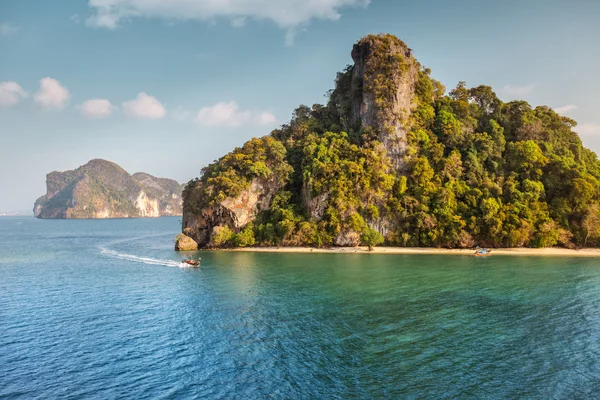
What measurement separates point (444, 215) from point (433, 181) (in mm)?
7309

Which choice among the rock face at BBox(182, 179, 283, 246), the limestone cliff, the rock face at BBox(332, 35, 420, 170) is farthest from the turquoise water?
the rock face at BBox(332, 35, 420, 170)

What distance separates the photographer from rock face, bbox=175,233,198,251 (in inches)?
2695

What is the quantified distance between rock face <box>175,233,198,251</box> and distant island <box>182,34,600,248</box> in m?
3.15

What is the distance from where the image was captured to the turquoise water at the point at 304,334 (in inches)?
706

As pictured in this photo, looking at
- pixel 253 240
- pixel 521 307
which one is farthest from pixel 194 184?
pixel 521 307

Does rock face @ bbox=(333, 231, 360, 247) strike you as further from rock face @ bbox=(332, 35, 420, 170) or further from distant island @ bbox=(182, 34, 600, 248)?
rock face @ bbox=(332, 35, 420, 170)

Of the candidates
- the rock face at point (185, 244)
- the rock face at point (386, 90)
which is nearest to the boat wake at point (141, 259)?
the rock face at point (185, 244)

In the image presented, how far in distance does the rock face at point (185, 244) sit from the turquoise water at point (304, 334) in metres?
21.8

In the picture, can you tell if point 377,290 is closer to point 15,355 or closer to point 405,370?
point 405,370

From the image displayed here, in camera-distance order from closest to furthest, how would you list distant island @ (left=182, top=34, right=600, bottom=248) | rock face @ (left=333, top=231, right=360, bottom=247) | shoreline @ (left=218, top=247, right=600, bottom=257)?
1. shoreline @ (left=218, top=247, right=600, bottom=257)
2. distant island @ (left=182, top=34, right=600, bottom=248)
3. rock face @ (left=333, top=231, right=360, bottom=247)

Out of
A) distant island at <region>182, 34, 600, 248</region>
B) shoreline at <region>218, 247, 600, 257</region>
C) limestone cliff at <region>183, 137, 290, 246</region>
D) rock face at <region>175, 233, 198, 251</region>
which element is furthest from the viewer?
limestone cliff at <region>183, 137, 290, 246</region>

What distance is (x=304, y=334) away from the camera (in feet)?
81.1

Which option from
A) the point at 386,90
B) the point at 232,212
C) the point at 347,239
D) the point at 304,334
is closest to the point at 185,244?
the point at 232,212

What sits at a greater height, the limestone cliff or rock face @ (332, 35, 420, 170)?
rock face @ (332, 35, 420, 170)
